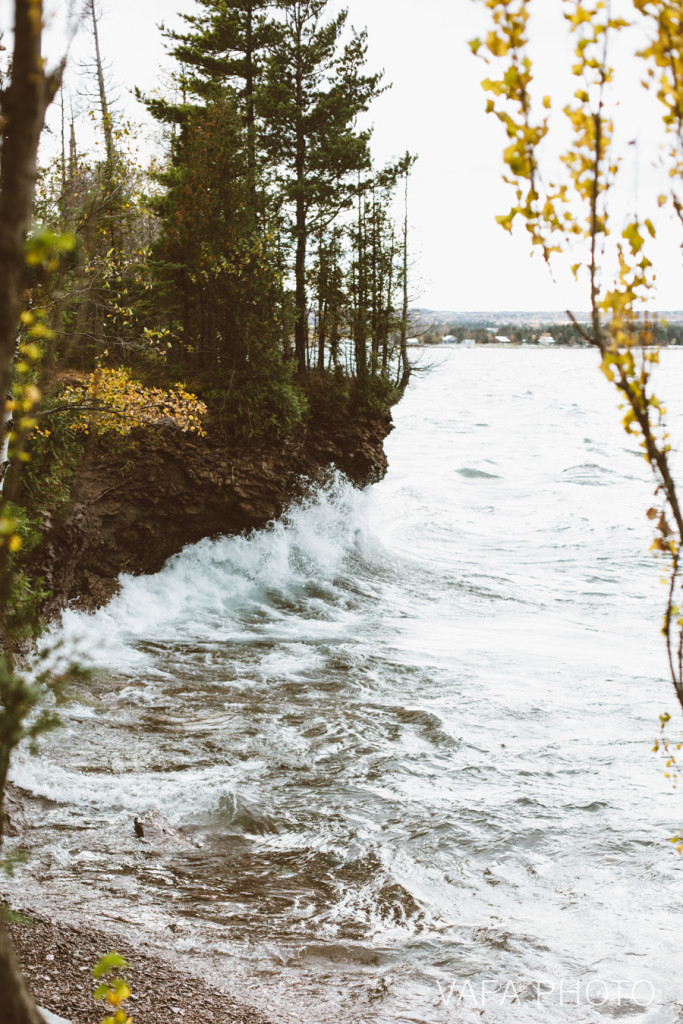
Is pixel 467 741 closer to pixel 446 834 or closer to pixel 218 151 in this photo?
pixel 446 834

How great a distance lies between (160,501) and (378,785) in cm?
908

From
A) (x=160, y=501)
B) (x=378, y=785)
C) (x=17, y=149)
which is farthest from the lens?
(x=160, y=501)

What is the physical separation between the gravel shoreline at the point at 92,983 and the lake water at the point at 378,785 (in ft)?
0.90

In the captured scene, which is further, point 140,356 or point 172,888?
point 140,356

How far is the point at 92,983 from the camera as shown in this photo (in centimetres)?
529

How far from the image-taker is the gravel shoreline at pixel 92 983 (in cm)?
508

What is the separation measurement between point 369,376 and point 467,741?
45.7 ft

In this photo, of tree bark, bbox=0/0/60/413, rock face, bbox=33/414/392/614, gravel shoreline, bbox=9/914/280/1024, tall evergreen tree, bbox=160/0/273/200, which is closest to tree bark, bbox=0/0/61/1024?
tree bark, bbox=0/0/60/413

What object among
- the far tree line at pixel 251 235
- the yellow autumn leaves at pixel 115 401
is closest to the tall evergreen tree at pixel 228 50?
the far tree line at pixel 251 235

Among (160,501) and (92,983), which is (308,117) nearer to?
(160,501)

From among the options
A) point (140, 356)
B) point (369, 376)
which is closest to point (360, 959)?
point (140, 356)

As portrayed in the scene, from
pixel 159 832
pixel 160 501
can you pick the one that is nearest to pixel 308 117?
pixel 160 501

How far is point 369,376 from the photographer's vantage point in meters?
22.7

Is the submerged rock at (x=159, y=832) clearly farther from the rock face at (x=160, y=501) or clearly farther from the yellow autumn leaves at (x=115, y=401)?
the rock face at (x=160, y=501)
